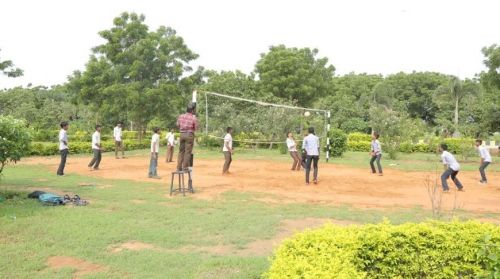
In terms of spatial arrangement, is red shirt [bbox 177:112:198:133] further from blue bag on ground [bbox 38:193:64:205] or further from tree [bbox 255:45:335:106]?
tree [bbox 255:45:335:106]

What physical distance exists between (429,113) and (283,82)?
28.1 meters

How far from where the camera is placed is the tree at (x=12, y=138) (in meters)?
9.02

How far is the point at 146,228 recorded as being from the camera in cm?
720

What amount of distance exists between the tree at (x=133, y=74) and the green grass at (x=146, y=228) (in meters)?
14.0

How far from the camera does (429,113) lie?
53406 millimetres

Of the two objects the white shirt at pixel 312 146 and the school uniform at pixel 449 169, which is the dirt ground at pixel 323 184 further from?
the white shirt at pixel 312 146

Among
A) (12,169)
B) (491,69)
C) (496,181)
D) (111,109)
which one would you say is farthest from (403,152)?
(12,169)

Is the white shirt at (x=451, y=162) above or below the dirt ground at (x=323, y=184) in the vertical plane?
above

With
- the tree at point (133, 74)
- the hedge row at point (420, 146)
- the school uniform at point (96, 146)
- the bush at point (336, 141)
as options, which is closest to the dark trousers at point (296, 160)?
the bush at point (336, 141)

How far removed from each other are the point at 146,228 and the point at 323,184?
703cm

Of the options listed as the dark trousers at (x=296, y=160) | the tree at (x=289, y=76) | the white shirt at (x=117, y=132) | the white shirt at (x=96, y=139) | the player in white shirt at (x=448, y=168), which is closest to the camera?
the player in white shirt at (x=448, y=168)

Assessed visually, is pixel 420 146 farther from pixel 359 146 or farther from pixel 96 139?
pixel 96 139

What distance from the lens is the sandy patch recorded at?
5218mm

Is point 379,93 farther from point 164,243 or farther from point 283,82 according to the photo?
point 164,243
